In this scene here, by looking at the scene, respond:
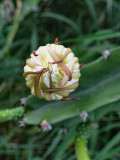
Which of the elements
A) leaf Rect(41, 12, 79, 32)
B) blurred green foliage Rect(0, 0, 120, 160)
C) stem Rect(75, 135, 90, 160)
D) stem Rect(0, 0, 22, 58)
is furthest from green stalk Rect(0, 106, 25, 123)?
leaf Rect(41, 12, 79, 32)

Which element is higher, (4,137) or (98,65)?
(98,65)

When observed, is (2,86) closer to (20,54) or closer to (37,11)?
(20,54)

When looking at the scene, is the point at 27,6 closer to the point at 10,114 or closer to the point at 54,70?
the point at 10,114

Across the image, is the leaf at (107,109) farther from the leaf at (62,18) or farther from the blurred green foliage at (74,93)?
the leaf at (62,18)

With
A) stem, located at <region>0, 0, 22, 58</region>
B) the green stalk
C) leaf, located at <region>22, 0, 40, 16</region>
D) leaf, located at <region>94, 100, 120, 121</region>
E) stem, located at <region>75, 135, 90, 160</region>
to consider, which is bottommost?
stem, located at <region>75, 135, 90, 160</region>

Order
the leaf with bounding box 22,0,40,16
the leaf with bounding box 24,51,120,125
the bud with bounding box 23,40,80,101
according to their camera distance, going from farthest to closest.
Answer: the leaf with bounding box 22,0,40,16 < the leaf with bounding box 24,51,120,125 < the bud with bounding box 23,40,80,101

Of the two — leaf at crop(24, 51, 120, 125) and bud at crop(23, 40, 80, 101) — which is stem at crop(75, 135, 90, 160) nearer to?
leaf at crop(24, 51, 120, 125)

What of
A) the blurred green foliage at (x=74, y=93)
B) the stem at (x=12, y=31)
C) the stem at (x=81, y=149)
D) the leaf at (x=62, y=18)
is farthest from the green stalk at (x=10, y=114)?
the leaf at (x=62, y=18)

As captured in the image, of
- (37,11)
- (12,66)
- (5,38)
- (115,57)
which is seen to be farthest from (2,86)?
(115,57)
